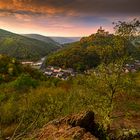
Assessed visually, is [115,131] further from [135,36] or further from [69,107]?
[69,107]

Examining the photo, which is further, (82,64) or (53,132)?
(82,64)

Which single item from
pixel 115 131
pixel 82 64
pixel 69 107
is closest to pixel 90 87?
pixel 115 131

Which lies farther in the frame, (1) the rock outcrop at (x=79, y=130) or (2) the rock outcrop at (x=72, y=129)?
(1) the rock outcrop at (x=79, y=130)

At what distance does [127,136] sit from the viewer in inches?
941

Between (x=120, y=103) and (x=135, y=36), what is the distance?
21.0 feet

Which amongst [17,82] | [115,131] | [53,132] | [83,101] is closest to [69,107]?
[83,101]

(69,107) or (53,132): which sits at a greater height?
(53,132)

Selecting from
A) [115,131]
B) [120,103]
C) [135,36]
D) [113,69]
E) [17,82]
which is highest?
[135,36]

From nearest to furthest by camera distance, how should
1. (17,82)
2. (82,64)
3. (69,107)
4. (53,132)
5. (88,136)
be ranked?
(88,136), (53,132), (69,107), (17,82), (82,64)

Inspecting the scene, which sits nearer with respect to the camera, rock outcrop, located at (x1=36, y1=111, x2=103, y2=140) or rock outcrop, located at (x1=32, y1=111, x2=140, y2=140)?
rock outcrop, located at (x1=36, y1=111, x2=103, y2=140)

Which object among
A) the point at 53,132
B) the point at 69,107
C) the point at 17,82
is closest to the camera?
the point at 53,132

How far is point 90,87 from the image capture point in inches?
1044

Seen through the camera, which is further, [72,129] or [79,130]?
[72,129]

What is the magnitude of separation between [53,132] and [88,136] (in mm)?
2974
